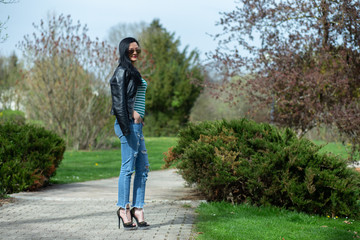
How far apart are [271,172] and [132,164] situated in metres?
2.23

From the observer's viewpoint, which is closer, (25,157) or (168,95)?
(25,157)

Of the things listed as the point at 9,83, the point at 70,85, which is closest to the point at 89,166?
the point at 70,85

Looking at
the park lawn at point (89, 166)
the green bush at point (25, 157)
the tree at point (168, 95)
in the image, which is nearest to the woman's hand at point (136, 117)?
the green bush at point (25, 157)

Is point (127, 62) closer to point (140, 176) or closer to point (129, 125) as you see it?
point (129, 125)

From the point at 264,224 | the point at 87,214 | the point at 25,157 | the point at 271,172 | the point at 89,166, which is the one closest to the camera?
the point at 264,224

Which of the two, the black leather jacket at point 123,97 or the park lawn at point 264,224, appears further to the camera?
the park lawn at point 264,224

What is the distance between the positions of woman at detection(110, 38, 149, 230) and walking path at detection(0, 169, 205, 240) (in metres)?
0.31

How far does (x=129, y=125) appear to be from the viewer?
16.4 feet

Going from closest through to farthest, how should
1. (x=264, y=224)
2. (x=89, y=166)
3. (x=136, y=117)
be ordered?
(x=136, y=117), (x=264, y=224), (x=89, y=166)

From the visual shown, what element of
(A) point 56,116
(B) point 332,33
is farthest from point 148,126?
(B) point 332,33

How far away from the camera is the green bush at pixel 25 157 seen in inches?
309

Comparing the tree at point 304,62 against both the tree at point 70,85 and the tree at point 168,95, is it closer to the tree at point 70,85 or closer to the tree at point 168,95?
the tree at point 70,85

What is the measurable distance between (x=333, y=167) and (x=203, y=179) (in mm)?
1893

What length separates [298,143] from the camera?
6582mm
